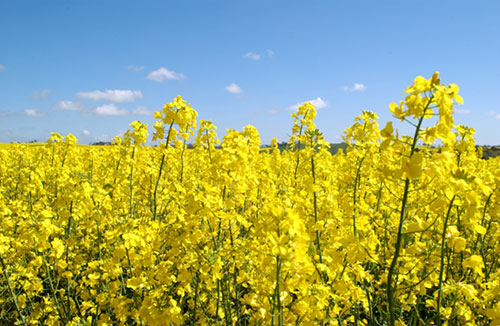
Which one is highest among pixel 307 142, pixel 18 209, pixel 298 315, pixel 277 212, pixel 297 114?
pixel 297 114

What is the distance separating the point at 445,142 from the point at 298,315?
167cm

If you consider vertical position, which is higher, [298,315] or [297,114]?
[297,114]

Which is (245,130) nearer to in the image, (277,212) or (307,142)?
(307,142)

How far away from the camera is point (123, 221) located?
2654mm

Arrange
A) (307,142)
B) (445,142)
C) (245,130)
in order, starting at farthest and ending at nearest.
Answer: (245,130), (307,142), (445,142)

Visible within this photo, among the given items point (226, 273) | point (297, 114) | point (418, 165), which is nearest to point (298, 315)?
point (226, 273)

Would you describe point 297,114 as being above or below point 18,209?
above

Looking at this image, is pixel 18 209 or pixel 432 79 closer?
pixel 432 79

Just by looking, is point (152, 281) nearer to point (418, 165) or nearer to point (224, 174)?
point (224, 174)

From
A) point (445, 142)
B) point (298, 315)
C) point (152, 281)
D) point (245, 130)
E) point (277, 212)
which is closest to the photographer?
A: point (445, 142)

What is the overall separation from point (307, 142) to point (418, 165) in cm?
215

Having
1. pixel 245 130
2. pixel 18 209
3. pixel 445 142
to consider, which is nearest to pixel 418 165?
pixel 445 142

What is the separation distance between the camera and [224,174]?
2781 millimetres

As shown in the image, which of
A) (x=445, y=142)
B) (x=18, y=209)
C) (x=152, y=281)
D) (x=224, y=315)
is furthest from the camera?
(x=18, y=209)
